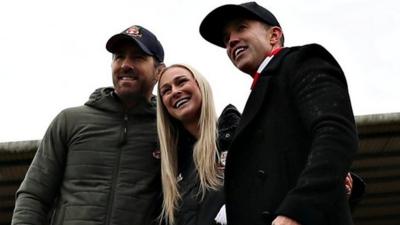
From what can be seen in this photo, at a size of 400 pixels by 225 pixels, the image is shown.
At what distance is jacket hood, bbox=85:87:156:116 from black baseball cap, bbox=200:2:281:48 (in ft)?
3.11

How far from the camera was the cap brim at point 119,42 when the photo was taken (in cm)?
469

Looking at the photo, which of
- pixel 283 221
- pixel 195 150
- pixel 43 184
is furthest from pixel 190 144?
pixel 283 221

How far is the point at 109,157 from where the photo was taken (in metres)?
4.50

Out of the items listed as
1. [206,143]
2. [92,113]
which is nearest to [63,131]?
[92,113]

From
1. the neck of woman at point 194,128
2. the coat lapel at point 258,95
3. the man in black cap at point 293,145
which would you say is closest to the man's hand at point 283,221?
the man in black cap at point 293,145

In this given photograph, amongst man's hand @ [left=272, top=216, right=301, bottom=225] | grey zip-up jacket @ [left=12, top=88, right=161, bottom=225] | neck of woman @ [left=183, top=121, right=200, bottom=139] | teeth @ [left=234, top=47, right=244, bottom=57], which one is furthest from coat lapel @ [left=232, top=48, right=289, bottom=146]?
grey zip-up jacket @ [left=12, top=88, right=161, bottom=225]

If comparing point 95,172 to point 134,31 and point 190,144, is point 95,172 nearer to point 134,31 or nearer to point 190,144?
point 190,144

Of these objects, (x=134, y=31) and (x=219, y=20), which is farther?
(x=134, y=31)

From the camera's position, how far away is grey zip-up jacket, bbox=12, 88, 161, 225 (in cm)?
435

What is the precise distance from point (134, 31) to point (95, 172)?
97 centimetres

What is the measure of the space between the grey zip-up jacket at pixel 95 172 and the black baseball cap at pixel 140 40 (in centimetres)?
36

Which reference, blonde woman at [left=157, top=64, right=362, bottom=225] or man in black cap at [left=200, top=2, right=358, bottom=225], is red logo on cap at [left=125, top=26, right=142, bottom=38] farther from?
man in black cap at [left=200, top=2, right=358, bottom=225]

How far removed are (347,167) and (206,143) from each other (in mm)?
1274

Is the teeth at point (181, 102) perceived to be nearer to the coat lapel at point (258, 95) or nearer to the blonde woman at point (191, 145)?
the blonde woman at point (191, 145)
